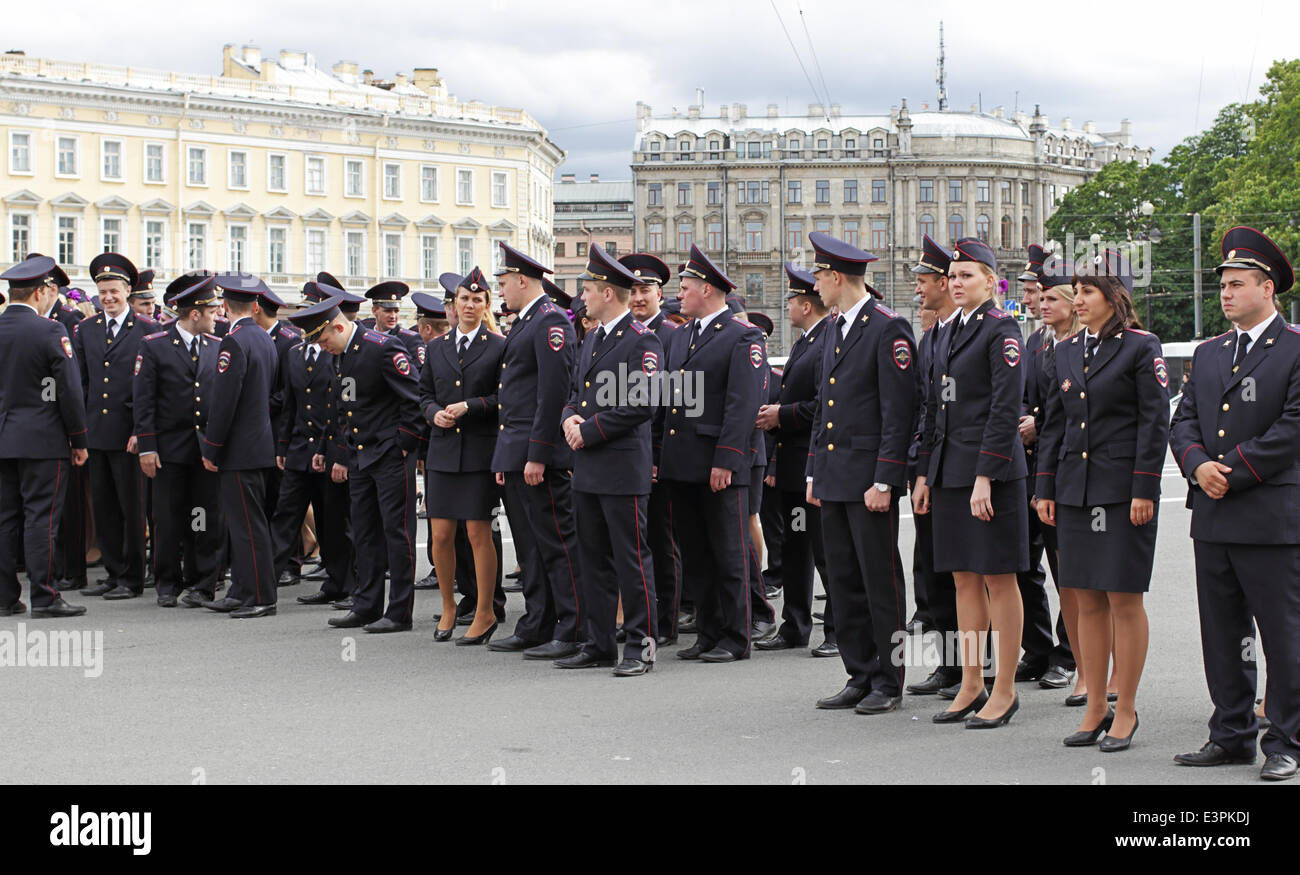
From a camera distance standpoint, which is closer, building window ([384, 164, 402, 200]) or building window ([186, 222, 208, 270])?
building window ([186, 222, 208, 270])

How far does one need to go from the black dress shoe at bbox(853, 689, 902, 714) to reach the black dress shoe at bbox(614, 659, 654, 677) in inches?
61.4

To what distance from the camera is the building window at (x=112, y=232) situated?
73625mm

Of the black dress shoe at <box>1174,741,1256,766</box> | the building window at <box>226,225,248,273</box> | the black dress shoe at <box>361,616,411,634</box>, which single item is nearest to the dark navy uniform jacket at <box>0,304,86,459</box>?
the black dress shoe at <box>361,616,411,634</box>

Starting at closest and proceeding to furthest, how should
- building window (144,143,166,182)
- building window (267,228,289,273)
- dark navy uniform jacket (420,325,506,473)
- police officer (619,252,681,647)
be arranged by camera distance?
dark navy uniform jacket (420,325,506,473) < police officer (619,252,681,647) < building window (144,143,166,182) < building window (267,228,289,273)

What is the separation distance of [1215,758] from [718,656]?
138 inches

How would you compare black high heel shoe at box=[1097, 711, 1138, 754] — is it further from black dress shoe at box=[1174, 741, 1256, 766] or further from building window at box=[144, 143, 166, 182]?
building window at box=[144, 143, 166, 182]

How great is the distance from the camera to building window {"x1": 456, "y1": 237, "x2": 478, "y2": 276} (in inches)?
3369

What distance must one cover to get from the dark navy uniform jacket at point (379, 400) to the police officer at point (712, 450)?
2.06 metres

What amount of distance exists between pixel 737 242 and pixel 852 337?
387 feet

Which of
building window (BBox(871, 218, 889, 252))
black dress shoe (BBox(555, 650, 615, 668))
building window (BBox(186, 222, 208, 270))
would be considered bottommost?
black dress shoe (BBox(555, 650, 615, 668))

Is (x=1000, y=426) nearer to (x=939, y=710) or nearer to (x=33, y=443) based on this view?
(x=939, y=710)

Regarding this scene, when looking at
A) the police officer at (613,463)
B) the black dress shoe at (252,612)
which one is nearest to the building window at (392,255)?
the black dress shoe at (252,612)

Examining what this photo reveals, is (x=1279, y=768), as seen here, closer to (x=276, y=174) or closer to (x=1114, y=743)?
(x=1114, y=743)
